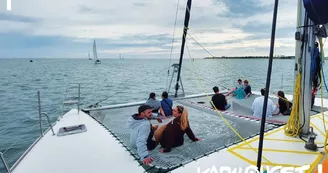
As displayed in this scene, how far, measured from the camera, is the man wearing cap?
3064 mm

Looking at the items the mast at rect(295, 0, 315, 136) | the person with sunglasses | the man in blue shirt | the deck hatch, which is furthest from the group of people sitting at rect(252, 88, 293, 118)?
the deck hatch

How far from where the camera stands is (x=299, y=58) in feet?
11.5

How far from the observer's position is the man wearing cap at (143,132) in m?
3.06

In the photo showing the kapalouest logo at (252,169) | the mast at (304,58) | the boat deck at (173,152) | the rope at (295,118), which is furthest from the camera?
the rope at (295,118)

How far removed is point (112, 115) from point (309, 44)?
481 centimetres

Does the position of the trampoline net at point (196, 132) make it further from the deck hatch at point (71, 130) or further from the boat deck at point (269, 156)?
the deck hatch at point (71, 130)

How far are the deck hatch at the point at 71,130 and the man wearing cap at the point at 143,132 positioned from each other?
1.65 meters

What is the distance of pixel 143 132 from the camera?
320cm

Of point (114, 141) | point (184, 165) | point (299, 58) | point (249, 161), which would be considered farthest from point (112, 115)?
point (299, 58)

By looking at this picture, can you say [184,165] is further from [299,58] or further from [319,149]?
[299,58]

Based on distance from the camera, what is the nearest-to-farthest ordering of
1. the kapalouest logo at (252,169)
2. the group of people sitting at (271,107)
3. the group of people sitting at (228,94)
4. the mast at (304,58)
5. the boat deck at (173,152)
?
1. the kapalouest logo at (252,169)
2. the boat deck at (173,152)
3. the mast at (304,58)
4. the group of people sitting at (271,107)
5. the group of people sitting at (228,94)

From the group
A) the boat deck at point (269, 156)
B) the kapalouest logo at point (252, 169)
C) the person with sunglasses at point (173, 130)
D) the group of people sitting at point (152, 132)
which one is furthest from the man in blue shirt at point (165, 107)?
the kapalouest logo at point (252, 169)

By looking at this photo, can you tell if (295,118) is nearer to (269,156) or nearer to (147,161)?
(269,156)

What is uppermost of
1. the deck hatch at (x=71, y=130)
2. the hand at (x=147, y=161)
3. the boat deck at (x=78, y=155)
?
the hand at (x=147, y=161)
